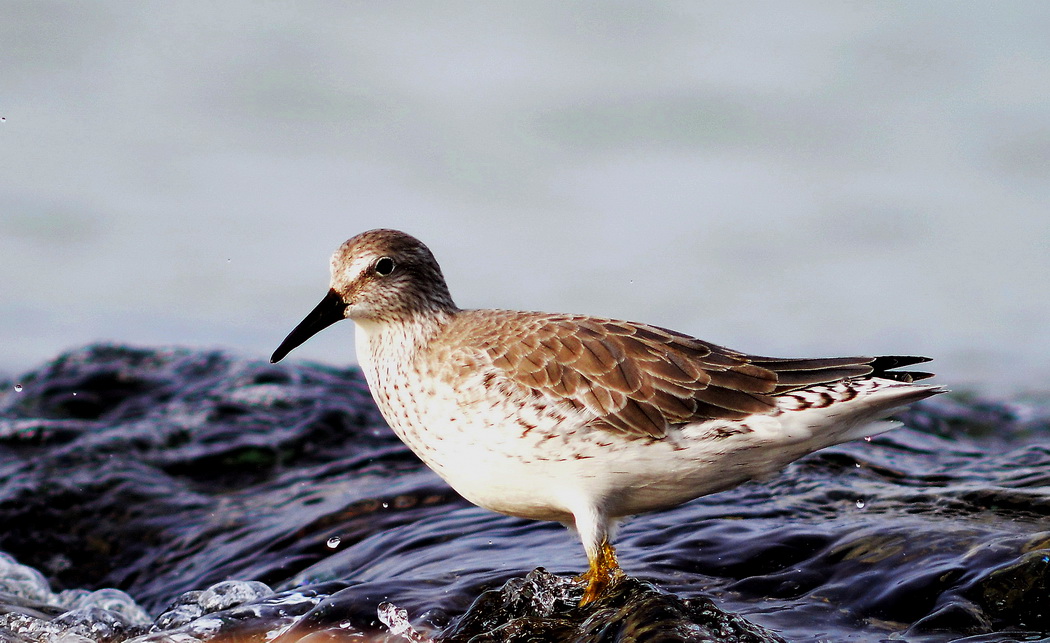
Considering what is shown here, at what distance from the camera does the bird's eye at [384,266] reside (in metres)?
5.83

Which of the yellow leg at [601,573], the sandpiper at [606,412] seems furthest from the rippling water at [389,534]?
the sandpiper at [606,412]

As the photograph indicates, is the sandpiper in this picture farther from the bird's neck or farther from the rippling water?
the rippling water

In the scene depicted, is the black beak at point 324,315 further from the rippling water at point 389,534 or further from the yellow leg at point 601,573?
the yellow leg at point 601,573

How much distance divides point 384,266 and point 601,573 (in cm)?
190

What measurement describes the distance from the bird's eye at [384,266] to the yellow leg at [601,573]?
1769 mm

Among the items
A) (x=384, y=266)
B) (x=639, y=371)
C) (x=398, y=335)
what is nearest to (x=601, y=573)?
(x=639, y=371)

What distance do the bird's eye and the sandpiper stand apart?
17.8 inches

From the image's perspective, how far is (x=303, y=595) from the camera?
6.01 m

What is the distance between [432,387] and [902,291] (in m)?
9.30

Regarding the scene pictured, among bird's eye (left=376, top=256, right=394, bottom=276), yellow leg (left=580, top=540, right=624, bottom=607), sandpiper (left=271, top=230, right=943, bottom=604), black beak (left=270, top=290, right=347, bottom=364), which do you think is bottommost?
yellow leg (left=580, top=540, right=624, bottom=607)

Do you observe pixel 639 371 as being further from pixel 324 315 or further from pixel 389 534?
pixel 389 534

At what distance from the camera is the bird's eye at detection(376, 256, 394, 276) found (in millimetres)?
5828

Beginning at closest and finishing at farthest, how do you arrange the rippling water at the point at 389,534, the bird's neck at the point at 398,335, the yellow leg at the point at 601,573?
the rippling water at the point at 389,534
the yellow leg at the point at 601,573
the bird's neck at the point at 398,335

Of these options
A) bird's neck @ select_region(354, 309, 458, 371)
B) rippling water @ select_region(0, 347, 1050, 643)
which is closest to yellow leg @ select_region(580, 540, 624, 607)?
rippling water @ select_region(0, 347, 1050, 643)
